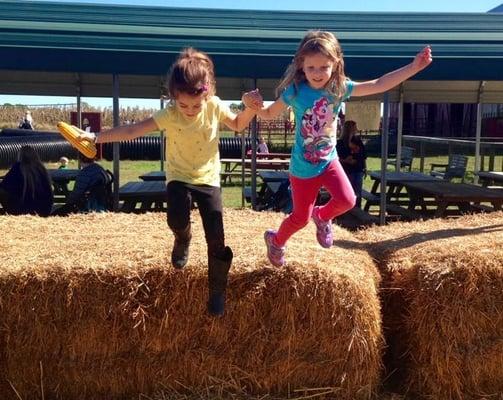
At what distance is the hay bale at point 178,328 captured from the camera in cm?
384

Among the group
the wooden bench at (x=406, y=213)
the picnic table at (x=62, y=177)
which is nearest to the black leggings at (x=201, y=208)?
the wooden bench at (x=406, y=213)

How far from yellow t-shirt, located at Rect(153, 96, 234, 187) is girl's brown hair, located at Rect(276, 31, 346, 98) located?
1.72ft

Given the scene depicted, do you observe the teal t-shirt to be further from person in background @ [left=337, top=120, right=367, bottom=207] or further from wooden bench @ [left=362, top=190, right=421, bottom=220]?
person in background @ [left=337, top=120, right=367, bottom=207]

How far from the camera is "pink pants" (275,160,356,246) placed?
3783mm

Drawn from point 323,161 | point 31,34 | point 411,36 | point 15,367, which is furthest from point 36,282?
point 411,36

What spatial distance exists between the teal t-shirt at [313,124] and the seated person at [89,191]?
4289mm

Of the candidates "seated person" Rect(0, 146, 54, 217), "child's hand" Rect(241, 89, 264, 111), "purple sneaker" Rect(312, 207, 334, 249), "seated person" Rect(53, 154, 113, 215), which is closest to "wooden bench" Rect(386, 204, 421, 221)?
"seated person" Rect(53, 154, 113, 215)

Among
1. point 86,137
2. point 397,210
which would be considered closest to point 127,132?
point 86,137

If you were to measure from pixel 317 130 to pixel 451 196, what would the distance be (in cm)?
502

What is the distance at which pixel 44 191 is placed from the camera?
7.44 m

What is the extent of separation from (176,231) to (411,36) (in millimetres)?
6263

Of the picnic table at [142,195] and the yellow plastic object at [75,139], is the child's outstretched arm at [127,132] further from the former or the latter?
the picnic table at [142,195]

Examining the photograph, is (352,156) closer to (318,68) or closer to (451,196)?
(451,196)

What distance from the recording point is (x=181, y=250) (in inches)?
148
